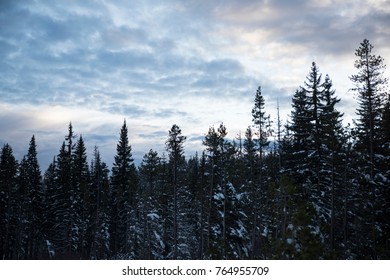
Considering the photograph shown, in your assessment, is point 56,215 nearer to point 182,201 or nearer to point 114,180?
point 114,180

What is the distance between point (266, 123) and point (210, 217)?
15.3 m

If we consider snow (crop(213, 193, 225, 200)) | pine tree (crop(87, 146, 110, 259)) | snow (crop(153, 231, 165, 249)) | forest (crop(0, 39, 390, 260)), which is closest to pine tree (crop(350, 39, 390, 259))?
forest (crop(0, 39, 390, 260))

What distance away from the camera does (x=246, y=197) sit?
1532 inches

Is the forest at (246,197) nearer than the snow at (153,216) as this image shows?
Yes

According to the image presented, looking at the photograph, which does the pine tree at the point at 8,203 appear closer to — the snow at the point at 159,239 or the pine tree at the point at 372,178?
the snow at the point at 159,239

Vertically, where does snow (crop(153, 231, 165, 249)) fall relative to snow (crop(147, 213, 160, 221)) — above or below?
below

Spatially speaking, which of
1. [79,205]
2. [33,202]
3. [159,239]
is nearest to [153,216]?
[159,239]

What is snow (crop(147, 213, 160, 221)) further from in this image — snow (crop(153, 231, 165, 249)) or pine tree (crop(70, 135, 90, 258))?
pine tree (crop(70, 135, 90, 258))

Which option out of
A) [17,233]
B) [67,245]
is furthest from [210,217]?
[17,233]

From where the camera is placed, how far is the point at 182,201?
5209cm

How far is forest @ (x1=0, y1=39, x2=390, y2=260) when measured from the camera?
22.0 m

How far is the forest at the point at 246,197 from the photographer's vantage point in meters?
22.0

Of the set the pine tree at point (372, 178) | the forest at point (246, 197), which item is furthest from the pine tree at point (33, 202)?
the pine tree at point (372, 178)

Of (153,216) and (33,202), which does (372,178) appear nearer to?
(153,216)
